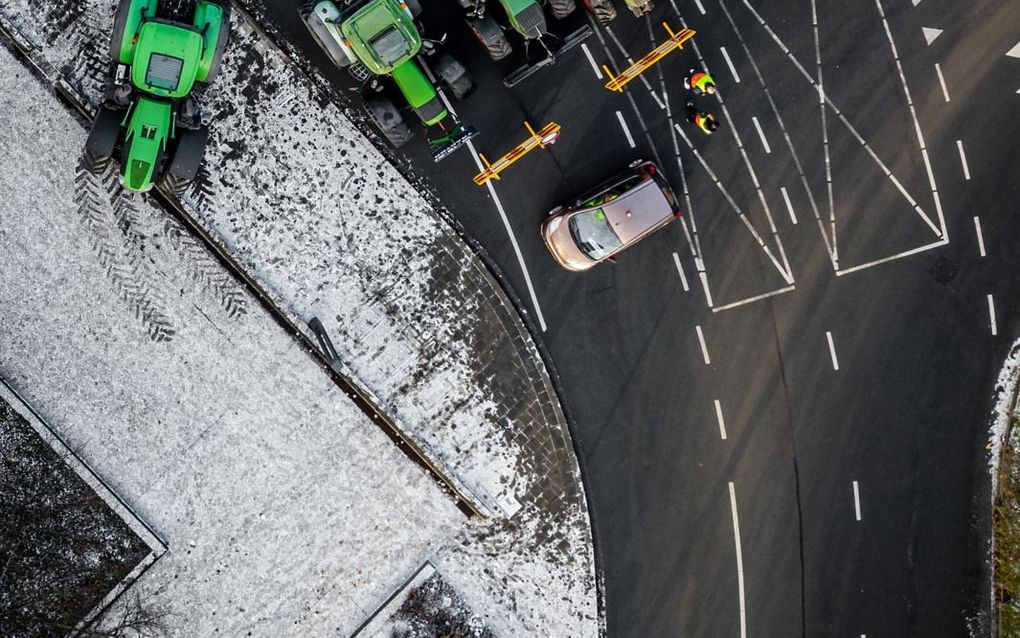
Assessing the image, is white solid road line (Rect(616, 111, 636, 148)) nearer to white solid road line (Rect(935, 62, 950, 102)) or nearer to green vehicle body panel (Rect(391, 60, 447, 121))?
green vehicle body panel (Rect(391, 60, 447, 121))

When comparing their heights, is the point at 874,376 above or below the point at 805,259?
below

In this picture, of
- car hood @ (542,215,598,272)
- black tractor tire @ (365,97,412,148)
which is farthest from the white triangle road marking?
black tractor tire @ (365,97,412,148)

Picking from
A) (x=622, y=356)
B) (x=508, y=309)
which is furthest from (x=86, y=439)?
(x=622, y=356)

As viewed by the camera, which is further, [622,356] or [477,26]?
[622,356]

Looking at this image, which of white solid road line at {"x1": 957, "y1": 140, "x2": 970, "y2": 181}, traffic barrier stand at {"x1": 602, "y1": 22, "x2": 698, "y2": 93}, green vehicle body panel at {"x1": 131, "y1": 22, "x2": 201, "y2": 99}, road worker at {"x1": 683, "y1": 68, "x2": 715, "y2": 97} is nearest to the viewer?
green vehicle body panel at {"x1": 131, "y1": 22, "x2": 201, "y2": 99}

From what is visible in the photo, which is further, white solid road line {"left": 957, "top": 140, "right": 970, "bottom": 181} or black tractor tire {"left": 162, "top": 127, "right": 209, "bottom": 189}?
white solid road line {"left": 957, "top": 140, "right": 970, "bottom": 181}

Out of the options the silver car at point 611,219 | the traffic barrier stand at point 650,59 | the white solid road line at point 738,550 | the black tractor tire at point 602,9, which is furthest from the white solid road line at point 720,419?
the black tractor tire at point 602,9

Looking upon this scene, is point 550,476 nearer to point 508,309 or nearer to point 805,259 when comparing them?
point 508,309
